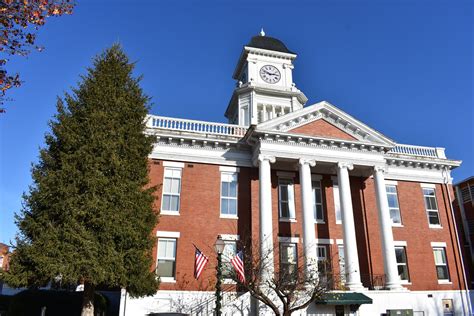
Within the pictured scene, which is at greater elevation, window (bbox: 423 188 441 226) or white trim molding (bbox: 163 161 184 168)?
white trim molding (bbox: 163 161 184 168)

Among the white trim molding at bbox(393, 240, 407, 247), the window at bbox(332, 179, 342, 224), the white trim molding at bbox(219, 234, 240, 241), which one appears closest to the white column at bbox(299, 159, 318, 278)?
the window at bbox(332, 179, 342, 224)

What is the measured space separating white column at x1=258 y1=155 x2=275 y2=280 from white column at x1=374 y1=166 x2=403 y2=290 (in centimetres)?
748

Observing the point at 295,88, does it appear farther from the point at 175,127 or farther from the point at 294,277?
the point at 294,277

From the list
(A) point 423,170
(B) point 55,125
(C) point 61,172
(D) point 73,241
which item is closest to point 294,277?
(D) point 73,241

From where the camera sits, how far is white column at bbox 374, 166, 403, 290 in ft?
77.5

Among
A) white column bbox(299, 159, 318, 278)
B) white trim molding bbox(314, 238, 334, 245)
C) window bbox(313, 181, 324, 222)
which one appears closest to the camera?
white column bbox(299, 159, 318, 278)

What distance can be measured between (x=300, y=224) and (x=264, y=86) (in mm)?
16214

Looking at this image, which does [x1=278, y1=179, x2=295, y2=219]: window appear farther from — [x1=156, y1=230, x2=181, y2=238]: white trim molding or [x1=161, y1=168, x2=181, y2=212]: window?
[x1=156, y1=230, x2=181, y2=238]: white trim molding

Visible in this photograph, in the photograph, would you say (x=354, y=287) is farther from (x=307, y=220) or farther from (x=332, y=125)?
(x=332, y=125)

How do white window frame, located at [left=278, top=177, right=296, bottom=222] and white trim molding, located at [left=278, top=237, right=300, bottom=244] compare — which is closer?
white trim molding, located at [left=278, top=237, right=300, bottom=244]

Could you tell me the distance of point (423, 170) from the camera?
1164 inches

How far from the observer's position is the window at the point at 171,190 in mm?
24484

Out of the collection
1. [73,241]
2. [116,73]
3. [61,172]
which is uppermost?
[116,73]

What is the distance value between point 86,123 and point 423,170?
24251mm
